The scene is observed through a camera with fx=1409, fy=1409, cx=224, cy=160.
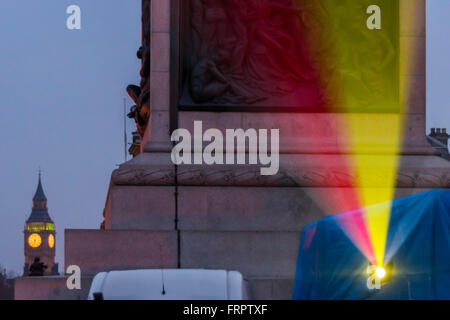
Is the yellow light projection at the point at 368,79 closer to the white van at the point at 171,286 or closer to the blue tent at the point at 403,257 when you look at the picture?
the blue tent at the point at 403,257

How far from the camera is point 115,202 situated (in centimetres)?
2139

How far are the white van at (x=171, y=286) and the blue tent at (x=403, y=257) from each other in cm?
285

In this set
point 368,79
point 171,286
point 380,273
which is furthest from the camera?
point 368,79

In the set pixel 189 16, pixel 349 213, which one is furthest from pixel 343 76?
pixel 349 213

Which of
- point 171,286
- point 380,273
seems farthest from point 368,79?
point 171,286

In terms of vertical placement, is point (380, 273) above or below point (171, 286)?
below

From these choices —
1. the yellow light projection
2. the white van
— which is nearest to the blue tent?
the white van

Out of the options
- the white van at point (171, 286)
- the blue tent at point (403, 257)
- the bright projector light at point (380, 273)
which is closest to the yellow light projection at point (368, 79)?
the blue tent at point (403, 257)

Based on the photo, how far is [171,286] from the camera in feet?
44.6

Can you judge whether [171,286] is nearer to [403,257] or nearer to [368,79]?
[403,257]

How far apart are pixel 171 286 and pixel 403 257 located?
357 centimetres

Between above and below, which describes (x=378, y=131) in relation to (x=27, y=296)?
above
